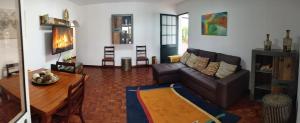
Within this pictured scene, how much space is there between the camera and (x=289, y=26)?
3186 mm

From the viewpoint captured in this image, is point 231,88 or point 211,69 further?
point 211,69

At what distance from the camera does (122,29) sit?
6883mm

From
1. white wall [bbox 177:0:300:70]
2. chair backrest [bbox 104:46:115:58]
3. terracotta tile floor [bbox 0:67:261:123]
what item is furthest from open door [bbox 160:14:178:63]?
white wall [bbox 177:0:300:70]

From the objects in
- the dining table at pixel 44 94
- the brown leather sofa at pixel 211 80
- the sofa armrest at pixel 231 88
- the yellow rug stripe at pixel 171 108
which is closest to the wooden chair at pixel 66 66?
the dining table at pixel 44 94

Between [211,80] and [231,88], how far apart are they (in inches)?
20.0

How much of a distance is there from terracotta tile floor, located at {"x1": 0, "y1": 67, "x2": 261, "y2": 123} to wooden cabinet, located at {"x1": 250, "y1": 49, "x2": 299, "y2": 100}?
39cm

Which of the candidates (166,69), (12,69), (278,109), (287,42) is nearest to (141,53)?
(166,69)

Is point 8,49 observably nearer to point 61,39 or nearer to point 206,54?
point 61,39

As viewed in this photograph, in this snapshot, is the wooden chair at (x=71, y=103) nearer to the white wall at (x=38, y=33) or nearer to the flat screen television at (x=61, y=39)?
the white wall at (x=38, y=33)

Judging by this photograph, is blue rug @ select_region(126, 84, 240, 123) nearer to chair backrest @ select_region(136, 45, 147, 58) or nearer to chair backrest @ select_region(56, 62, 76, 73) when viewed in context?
chair backrest @ select_region(56, 62, 76, 73)

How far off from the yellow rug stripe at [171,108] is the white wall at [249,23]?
149 cm

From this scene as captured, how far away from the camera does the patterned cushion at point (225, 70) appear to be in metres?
3.79

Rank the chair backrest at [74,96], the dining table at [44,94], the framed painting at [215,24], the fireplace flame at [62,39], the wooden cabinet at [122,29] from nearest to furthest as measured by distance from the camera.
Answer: the dining table at [44,94], the chair backrest at [74,96], the framed painting at [215,24], the fireplace flame at [62,39], the wooden cabinet at [122,29]

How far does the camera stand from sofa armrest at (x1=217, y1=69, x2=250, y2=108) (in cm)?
324
